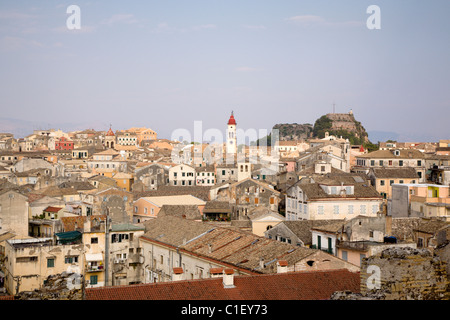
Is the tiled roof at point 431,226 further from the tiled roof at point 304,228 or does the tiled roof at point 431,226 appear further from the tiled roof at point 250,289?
the tiled roof at point 250,289

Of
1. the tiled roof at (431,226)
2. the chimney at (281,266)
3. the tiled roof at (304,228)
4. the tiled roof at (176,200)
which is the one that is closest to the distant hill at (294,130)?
the tiled roof at (176,200)

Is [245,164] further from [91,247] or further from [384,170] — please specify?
[91,247]

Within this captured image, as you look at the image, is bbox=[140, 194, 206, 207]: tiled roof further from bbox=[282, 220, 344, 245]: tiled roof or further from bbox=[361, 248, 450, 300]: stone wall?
bbox=[361, 248, 450, 300]: stone wall

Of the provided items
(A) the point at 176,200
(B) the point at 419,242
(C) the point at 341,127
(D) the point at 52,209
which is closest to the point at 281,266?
(B) the point at 419,242

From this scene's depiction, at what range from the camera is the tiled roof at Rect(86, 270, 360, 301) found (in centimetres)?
1831

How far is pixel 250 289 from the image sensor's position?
1933 cm

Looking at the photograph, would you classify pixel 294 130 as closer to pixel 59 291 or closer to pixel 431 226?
pixel 431 226

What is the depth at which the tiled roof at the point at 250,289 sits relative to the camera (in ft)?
60.1

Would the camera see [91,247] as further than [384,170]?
No
